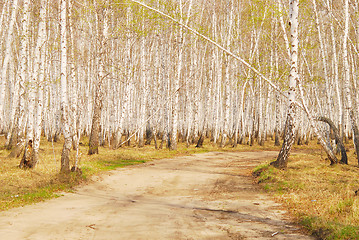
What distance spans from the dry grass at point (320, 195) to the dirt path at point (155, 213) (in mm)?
412

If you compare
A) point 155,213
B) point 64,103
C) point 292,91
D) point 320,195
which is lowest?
point 155,213

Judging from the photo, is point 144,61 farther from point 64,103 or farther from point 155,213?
point 155,213

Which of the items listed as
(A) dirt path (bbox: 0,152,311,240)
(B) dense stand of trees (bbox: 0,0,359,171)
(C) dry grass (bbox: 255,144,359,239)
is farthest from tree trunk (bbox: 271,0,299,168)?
(A) dirt path (bbox: 0,152,311,240)

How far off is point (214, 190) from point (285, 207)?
266 centimetres

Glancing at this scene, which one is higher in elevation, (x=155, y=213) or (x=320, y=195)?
(x=320, y=195)

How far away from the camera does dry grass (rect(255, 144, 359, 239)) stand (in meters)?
5.43

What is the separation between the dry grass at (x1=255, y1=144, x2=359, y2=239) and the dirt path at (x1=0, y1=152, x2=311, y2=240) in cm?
41

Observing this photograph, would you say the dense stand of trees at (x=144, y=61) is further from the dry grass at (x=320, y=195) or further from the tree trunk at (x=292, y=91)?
the dry grass at (x=320, y=195)

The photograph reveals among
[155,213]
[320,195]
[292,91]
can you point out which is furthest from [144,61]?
[320,195]

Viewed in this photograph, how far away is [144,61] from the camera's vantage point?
25.3 meters

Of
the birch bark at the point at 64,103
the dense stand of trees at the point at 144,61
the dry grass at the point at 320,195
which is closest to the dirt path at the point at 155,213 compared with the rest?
the dry grass at the point at 320,195

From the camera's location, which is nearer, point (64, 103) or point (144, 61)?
point (64, 103)

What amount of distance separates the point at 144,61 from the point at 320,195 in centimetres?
1983

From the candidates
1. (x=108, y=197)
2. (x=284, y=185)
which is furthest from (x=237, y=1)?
(x=108, y=197)
